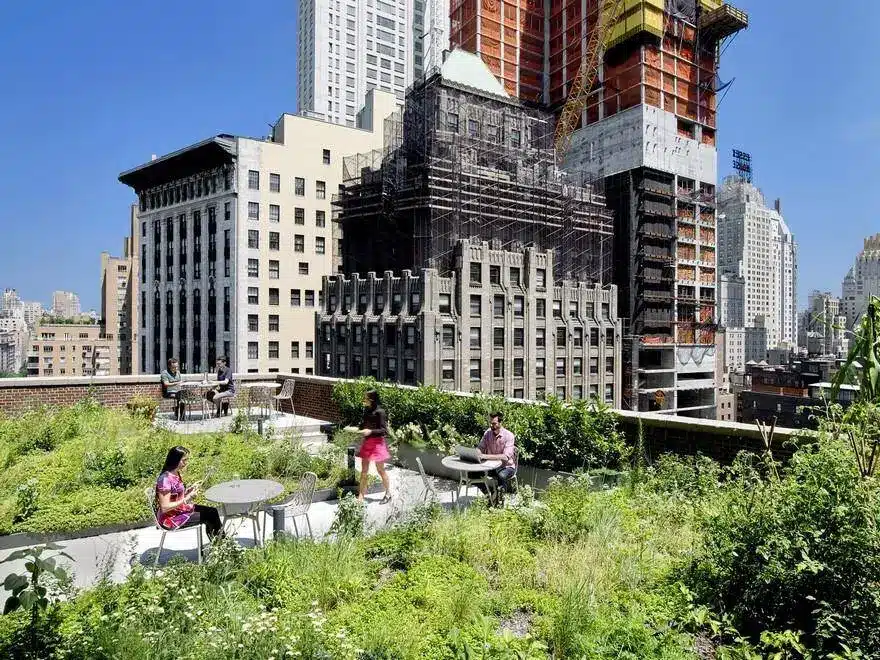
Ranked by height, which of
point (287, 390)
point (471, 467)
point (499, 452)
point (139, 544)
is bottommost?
point (139, 544)

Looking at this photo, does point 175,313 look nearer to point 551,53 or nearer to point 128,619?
point 551,53

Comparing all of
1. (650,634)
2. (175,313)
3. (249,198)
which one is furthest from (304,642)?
(175,313)

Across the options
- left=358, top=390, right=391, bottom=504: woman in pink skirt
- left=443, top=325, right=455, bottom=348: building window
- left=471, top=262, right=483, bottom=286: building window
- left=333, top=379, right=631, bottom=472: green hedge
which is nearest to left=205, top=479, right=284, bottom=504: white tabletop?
left=358, top=390, right=391, bottom=504: woman in pink skirt

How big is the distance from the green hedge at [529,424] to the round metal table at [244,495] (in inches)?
232

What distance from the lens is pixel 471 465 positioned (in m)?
10.6

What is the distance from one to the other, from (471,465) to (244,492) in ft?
13.0

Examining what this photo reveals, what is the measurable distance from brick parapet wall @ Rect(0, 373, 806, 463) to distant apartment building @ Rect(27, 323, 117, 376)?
130133 millimetres

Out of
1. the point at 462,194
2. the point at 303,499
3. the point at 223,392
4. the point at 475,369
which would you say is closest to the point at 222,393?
the point at 223,392

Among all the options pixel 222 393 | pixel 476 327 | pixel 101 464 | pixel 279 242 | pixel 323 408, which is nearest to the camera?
pixel 101 464

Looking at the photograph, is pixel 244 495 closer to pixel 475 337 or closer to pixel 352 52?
pixel 475 337

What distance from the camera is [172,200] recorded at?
79.5 metres

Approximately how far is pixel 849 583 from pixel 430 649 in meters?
3.92

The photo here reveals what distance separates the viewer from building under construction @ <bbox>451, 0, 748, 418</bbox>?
Result: 80.1 m

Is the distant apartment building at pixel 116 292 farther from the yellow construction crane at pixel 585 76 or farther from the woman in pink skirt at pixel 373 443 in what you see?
the woman in pink skirt at pixel 373 443
